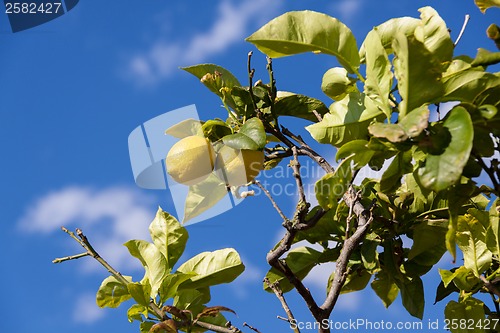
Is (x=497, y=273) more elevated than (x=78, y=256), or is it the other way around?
(x=78, y=256)

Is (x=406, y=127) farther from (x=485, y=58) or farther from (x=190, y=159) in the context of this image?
(x=190, y=159)

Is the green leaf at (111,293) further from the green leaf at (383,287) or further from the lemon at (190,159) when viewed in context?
the green leaf at (383,287)

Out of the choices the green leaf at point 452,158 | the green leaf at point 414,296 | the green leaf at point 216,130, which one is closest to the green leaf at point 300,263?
the green leaf at point 414,296

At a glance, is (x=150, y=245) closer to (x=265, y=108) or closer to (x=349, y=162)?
(x=265, y=108)

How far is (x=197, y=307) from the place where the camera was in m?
1.26

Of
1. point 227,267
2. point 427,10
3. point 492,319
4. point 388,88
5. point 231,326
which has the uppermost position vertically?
point 427,10

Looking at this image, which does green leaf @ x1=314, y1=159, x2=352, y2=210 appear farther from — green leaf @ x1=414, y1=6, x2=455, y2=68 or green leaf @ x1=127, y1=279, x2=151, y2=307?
green leaf @ x1=127, y1=279, x2=151, y2=307

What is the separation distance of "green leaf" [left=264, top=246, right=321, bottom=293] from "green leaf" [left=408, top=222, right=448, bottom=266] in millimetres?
212

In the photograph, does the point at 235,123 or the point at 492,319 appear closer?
the point at 492,319

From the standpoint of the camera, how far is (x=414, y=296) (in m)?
1.32

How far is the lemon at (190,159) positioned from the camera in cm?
122

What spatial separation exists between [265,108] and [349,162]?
442 millimetres

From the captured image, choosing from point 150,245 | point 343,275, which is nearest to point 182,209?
point 150,245

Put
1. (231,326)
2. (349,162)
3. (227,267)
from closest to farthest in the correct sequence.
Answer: (349,162) < (231,326) < (227,267)
